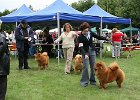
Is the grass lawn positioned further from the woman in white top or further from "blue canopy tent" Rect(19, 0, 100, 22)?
"blue canopy tent" Rect(19, 0, 100, 22)

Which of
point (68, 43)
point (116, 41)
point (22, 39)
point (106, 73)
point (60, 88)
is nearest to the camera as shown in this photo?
point (106, 73)

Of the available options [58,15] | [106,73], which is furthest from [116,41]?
[106,73]

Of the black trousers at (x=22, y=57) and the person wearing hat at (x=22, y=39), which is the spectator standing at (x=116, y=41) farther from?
the black trousers at (x=22, y=57)

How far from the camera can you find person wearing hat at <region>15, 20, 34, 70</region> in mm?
13265

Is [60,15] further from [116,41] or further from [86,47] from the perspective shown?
[86,47]

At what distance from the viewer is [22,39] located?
13.2 m

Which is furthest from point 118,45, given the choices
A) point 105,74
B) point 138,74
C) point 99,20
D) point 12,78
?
point 105,74

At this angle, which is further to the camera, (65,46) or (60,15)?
(60,15)

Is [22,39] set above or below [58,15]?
below

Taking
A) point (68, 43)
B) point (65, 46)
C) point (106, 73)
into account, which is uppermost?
point (68, 43)

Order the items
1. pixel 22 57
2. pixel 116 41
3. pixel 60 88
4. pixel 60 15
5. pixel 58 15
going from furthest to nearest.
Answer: pixel 116 41, pixel 60 15, pixel 58 15, pixel 22 57, pixel 60 88

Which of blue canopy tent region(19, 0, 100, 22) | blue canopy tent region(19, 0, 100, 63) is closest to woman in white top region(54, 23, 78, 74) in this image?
blue canopy tent region(19, 0, 100, 63)

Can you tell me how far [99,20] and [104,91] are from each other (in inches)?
420

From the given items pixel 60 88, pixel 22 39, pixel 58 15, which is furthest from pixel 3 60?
pixel 58 15
